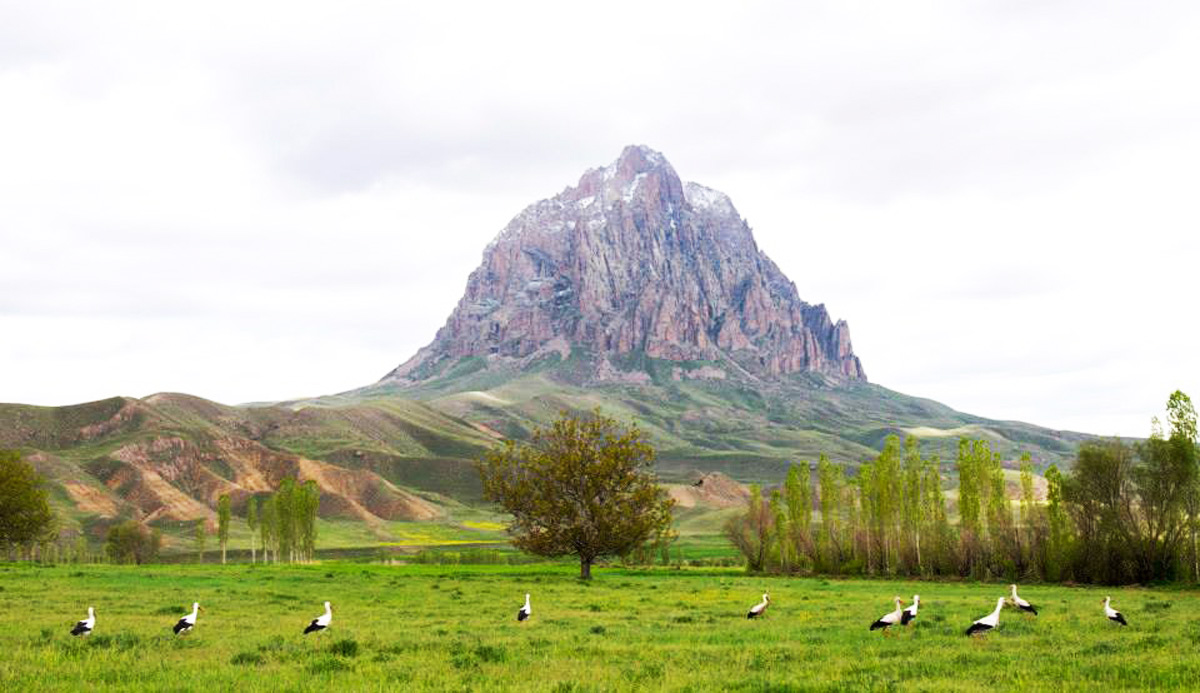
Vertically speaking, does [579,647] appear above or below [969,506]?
above

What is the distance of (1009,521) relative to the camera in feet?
256

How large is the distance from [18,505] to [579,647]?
92535 millimetres

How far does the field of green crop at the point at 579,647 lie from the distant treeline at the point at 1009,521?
94.4ft

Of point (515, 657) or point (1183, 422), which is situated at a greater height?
point (1183, 422)

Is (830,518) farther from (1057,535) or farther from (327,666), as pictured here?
(327,666)

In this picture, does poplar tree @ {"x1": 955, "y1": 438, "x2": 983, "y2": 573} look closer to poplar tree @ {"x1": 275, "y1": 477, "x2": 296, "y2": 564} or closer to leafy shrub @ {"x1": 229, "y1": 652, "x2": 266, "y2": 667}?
leafy shrub @ {"x1": 229, "y1": 652, "x2": 266, "y2": 667}

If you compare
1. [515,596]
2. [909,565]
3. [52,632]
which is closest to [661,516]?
[515,596]

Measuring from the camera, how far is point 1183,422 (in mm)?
66875

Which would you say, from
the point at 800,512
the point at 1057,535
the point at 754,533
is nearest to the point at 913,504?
the point at 800,512

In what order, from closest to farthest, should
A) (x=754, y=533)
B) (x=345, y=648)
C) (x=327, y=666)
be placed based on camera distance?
(x=327, y=666)
(x=345, y=648)
(x=754, y=533)

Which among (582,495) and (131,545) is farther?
(131,545)

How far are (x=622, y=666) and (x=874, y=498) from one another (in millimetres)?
75958

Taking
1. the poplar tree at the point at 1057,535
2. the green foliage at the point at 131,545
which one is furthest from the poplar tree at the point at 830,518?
the green foliage at the point at 131,545

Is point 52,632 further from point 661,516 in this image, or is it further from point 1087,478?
point 1087,478
